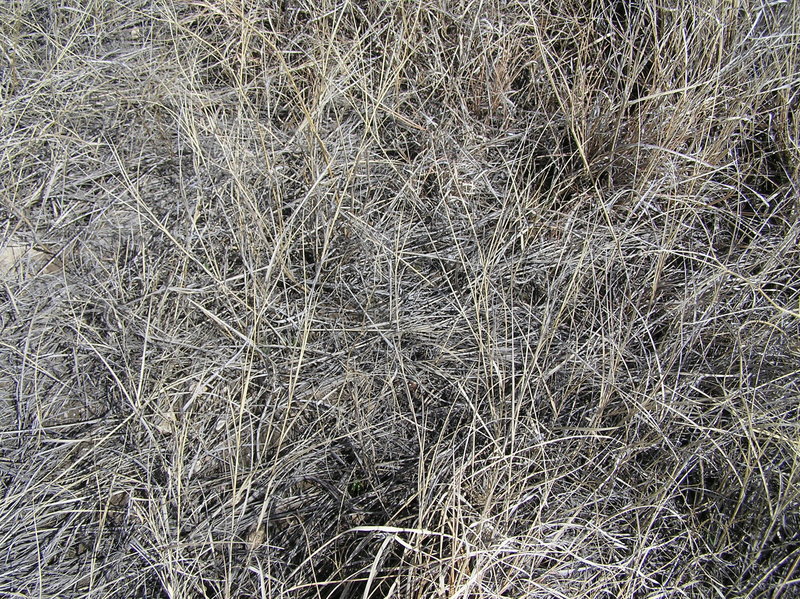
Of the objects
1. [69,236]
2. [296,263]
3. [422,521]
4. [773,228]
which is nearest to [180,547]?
[422,521]

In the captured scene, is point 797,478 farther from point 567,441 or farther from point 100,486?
point 100,486

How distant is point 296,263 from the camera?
1492mm

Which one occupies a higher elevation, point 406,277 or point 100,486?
point 406,277

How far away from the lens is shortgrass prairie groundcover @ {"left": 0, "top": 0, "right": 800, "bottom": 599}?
111 centimetres

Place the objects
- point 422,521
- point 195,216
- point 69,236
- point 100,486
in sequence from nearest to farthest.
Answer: point 422,521, point 100,486, point 195,216, point 69,236

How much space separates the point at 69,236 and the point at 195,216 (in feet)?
1.27

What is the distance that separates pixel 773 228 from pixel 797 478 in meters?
0.71

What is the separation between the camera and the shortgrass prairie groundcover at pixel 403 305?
3.63 ft

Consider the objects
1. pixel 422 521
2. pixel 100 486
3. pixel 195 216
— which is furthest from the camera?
pixel 195 216

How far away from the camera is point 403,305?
56.4 inches

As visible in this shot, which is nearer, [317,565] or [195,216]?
[317,565]

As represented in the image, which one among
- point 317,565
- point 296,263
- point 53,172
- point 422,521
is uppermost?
point 53,172

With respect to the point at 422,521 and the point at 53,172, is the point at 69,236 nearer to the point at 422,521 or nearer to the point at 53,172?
the point at 53,172

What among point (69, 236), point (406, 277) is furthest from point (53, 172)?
point (406, 277)
